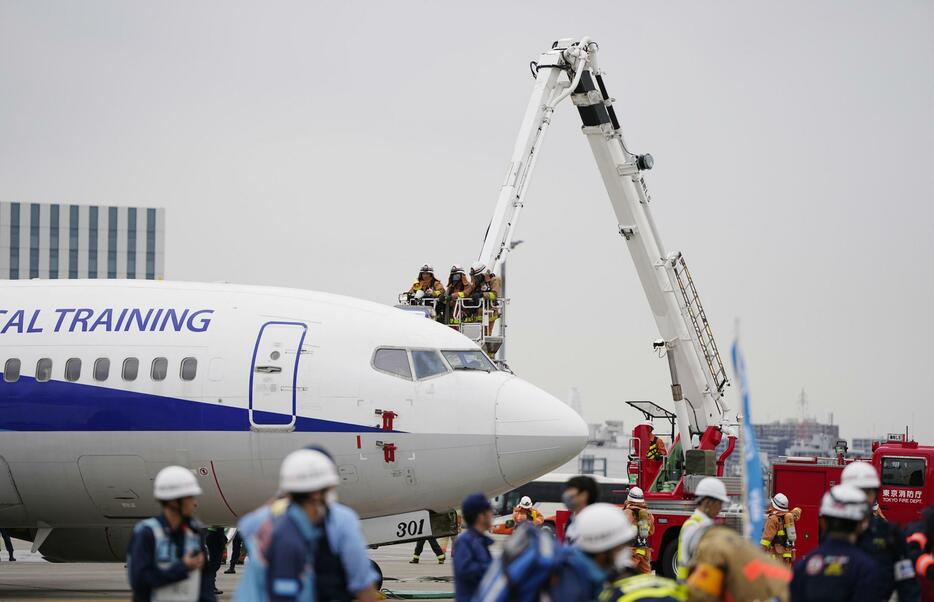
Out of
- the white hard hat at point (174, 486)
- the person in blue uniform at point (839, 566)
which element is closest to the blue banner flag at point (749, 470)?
the person in blue uniform at point (839, 566)

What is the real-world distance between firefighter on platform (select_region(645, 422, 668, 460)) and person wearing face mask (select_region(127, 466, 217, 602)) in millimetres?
18264

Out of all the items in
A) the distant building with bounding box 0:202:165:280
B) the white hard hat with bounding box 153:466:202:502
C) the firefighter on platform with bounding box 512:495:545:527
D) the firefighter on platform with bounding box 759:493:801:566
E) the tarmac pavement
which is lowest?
the tarmac pavement

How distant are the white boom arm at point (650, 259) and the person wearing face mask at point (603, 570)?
2079 centimetres

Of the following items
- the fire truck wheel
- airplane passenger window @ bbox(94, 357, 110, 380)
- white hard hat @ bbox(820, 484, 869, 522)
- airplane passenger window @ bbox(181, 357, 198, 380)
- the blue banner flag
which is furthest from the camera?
the fire truck wheel

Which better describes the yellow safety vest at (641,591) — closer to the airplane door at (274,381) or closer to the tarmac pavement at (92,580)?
the airplane door at (274,381)

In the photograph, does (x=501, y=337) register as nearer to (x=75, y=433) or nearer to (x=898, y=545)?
(x=75, y=433)

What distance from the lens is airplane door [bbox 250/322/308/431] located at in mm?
16016

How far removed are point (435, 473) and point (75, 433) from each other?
4.60m

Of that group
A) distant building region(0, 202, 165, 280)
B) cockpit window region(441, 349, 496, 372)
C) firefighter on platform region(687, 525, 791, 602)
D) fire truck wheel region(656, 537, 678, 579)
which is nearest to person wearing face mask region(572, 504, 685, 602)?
firefighter on platform region(687, 525, 791, 602)

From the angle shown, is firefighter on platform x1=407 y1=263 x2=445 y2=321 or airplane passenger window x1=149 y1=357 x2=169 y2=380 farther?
firefighter on platform x1=407 y1=263 x2=445 y2=321

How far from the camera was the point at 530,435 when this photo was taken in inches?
626

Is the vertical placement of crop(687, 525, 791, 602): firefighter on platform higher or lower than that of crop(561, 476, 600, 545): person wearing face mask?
lower

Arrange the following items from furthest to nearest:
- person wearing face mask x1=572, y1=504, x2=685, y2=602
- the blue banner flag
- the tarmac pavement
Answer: the tarmac pavement, the blue banner flag, person wearing face mask x1=572, y1=504, x2=685, y2=602

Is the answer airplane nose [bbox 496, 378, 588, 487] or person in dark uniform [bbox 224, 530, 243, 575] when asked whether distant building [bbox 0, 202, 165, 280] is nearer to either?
person in dark uniform [bbox 224, 530, 243, 575]
